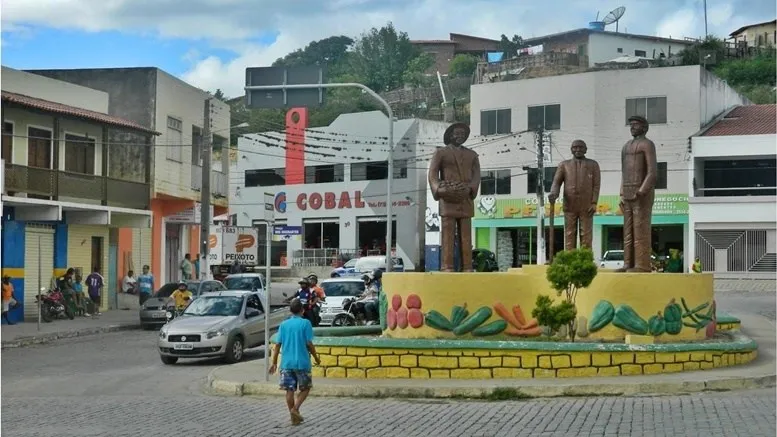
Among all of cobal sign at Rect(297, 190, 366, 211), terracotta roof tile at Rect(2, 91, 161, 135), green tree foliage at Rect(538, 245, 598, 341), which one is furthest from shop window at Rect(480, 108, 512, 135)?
green tree foliage at Rect(538, 245, 598, 341)

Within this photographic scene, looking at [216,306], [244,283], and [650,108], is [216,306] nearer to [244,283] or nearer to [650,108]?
[244,283]

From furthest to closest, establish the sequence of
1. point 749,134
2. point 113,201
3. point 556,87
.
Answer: point 556,87, point 749,134, point 113,201

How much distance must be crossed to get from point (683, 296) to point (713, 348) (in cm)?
91

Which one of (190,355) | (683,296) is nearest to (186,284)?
(190,355)

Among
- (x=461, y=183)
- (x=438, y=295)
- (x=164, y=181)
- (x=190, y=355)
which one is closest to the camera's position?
(x=438, y=295)

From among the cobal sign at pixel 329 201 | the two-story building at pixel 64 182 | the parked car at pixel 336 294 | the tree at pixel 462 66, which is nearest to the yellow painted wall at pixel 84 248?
the two-story building at pixel 64 182

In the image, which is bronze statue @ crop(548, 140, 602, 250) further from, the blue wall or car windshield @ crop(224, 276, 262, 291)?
the blue wall

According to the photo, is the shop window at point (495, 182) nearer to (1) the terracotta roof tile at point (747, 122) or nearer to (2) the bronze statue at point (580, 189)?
(1) the terracotta roof tile at point (747, 122)

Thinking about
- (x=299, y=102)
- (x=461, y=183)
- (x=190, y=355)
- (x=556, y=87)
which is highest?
(x=556, y=87)

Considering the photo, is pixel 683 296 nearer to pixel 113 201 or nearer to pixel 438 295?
pixel 438 295

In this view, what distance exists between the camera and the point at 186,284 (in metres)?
32.4

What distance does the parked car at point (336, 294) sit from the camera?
27875 millimetres

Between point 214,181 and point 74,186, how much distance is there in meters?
12.8

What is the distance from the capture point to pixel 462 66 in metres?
115
